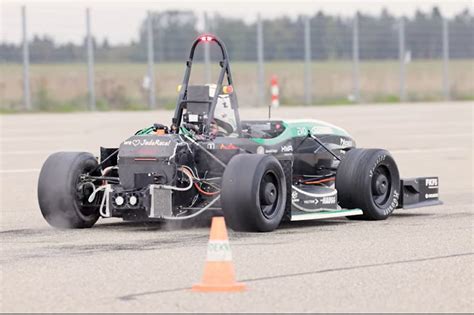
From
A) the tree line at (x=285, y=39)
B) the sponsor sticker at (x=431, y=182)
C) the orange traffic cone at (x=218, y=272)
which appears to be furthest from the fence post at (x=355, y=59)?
the orange traffic cone at (x=218, y=272)

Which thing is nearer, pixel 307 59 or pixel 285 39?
pixel 285 39

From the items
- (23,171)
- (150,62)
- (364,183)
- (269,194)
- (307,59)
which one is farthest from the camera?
(307,59)

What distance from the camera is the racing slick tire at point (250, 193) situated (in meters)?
11.3

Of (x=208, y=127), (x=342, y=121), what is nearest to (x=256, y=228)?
(x=208, y=127)

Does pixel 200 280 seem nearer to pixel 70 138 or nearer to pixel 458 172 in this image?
pixel 458 172

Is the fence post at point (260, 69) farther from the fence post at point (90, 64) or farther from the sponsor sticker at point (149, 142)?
the sponsor sticker at point (149, 142)

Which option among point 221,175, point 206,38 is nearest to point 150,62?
point 206,38

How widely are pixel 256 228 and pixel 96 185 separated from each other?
73.0 inches

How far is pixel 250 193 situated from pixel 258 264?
160 cm

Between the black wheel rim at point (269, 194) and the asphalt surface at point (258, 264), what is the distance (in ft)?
0.79

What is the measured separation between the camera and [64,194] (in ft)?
39.9

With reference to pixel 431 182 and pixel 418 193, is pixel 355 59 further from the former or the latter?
pixel 418 193

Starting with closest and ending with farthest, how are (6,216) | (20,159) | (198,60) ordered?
(6,216) < (20,159) < (198,60)

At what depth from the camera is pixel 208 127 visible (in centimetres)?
1273
